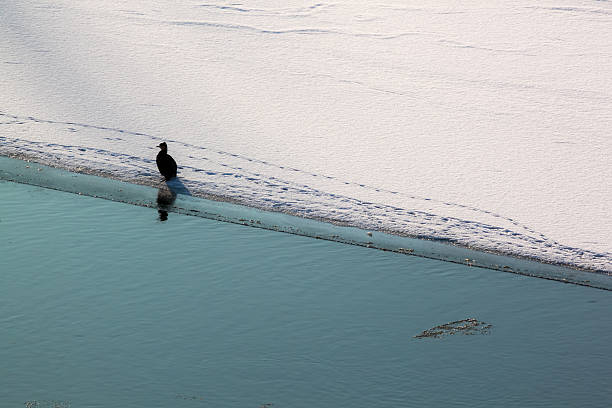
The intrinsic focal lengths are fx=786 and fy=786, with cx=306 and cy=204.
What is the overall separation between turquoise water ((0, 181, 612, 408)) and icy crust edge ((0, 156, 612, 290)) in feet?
0.34

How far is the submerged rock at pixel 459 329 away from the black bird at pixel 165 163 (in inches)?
108

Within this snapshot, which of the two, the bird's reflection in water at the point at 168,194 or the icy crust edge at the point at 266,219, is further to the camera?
the bird's reflection in water at the point at 168,194

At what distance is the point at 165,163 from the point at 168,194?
11.0 inches

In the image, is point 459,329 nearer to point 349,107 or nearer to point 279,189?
point 279,189

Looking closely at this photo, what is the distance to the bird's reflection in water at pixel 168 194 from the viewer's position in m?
6.06

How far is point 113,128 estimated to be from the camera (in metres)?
7.41

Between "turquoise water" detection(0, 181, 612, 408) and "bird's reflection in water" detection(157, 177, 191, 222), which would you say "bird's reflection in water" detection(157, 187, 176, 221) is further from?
"turquoise water" detection(0, 181, 612, 408)

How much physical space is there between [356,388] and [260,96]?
188 inches

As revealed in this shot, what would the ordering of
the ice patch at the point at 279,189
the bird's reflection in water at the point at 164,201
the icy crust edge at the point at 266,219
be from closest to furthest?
the icy crust edge at the point at 266,219 → the ice patch at the point at 279,189 → the bird's reflection in water at the point at 164,201

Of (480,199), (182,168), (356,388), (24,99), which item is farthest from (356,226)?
(24,99)

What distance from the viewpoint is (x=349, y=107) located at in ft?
27.2

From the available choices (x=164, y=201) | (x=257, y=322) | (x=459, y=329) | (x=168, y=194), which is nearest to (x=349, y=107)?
(x=168, y=194)

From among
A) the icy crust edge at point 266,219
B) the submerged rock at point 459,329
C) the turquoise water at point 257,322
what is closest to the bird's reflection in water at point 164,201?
the icy crust edge at point 266,219

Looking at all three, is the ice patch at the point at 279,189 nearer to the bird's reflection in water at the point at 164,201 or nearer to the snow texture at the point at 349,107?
the snow texture at the point at 349,107
